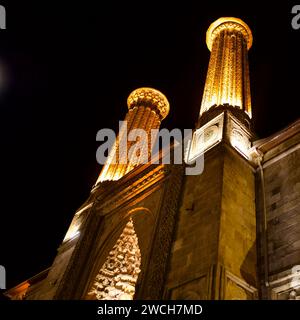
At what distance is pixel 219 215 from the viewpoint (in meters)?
8.38

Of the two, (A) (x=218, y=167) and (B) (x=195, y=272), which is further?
(A) (x=218, y=167)

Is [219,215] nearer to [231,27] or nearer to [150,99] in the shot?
[231,27]

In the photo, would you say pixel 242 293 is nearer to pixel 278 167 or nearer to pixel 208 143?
pixel 278 167

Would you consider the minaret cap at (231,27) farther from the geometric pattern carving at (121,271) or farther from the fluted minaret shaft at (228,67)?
the geometric pattern carving at (121,271)

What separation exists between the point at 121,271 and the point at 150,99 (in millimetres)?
10411

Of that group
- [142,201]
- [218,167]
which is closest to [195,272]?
[218,167]

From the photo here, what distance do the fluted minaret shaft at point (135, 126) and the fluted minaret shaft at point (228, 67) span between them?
371 cm

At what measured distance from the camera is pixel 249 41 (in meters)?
17.2

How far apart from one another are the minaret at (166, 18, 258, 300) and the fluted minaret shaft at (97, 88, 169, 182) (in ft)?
13.4

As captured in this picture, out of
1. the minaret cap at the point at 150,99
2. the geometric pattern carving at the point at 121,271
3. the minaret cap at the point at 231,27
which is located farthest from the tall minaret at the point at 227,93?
the minaret cap at the point at 150,99

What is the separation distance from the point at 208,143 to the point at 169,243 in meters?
3.04

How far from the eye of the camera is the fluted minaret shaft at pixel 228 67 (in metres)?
13.4

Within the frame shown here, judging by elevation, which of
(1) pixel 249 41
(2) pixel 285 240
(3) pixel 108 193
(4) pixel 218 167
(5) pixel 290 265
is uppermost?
(1) pixel 249 41

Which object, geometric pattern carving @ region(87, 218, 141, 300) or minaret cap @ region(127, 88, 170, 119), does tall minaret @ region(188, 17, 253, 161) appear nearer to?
geometric pattern carving @ region(87, 218, 141, 300)
